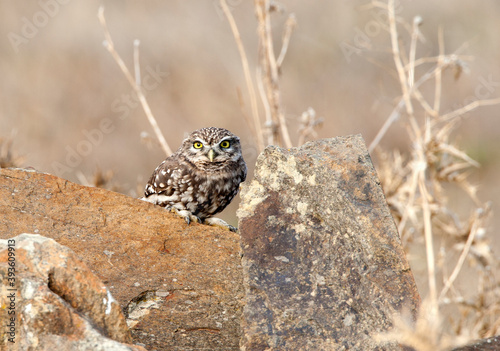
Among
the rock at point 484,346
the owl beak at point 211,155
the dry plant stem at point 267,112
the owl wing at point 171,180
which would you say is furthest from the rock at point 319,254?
the dry plant stem at point 267,112

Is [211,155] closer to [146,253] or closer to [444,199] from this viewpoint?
[146,253]

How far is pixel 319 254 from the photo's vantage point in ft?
10.5

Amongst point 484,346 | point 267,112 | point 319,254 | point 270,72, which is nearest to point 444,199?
point 267,112

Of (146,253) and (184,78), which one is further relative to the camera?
(184,78)

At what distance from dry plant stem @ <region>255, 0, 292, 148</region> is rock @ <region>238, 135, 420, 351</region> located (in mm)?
2744

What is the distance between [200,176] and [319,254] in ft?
8.39

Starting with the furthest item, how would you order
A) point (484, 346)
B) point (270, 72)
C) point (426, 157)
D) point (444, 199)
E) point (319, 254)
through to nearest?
point (444, 199) < point (270, 72) < point (426, 157) < point (319, 254) < point (484, 346)

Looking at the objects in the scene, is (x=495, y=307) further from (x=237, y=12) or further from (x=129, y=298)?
(x=237, y=12)

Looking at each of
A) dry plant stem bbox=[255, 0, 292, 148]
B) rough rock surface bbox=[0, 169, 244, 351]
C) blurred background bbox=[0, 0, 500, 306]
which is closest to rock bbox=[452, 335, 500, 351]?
rough rock surface bbox=[0, 169, 244, 351]

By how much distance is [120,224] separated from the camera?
4.29 m

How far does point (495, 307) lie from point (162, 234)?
3803 millimetres

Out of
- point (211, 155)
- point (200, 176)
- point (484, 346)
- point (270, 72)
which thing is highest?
point (270, 72)

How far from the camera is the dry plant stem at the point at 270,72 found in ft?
20.9

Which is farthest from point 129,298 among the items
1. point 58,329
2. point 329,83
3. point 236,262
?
point 329,83
